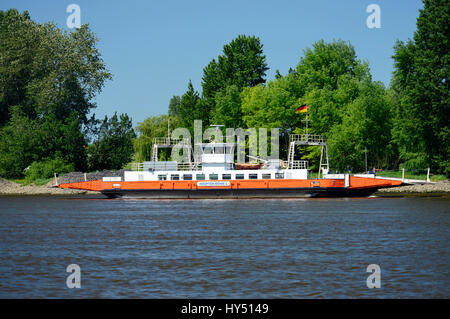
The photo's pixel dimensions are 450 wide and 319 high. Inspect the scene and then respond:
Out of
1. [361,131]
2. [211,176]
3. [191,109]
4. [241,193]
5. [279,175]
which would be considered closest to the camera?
[279,175]

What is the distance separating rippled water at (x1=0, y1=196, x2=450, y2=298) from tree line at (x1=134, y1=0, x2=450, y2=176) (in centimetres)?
2831

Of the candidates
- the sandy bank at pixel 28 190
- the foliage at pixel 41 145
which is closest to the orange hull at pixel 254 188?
the sandy bank at pixel 28 190

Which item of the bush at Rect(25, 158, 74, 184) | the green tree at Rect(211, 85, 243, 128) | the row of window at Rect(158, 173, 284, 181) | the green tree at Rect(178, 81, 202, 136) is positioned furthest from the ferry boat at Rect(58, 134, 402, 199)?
the green tree at Rect(178, 81, 202, 136)

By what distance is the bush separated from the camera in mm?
88562

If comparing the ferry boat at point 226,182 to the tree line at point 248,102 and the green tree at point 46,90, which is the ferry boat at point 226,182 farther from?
the green tree at point 46,90

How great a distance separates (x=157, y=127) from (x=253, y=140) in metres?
19.4

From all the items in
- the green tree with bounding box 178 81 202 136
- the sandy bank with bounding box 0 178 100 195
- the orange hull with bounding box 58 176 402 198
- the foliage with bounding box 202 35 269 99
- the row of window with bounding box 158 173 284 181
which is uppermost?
the foliage with bounding box 202 35 269 99

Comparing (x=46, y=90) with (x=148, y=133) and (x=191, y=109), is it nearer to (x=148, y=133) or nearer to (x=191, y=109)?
(x=148, y=133)

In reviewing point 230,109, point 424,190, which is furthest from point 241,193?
point 230,109

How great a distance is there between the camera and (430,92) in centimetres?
7012

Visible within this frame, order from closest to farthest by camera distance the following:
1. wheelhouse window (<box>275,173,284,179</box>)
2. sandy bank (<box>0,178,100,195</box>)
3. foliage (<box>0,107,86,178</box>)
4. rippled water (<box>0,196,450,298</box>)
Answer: rippled water (<box>0,196,450,298</box>) < wheelhouse window (<box>275,173,284,179</box>) < sandy bank (<box>0,178,100,195</box>) < foliage (<box>0,107,86,178</box>)

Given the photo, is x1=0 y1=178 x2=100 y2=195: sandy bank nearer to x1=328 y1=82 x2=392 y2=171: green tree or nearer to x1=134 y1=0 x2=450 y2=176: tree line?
x1=134 y1=0 x2=450 y2=176: tree line

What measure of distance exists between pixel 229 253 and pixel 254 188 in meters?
34.8
